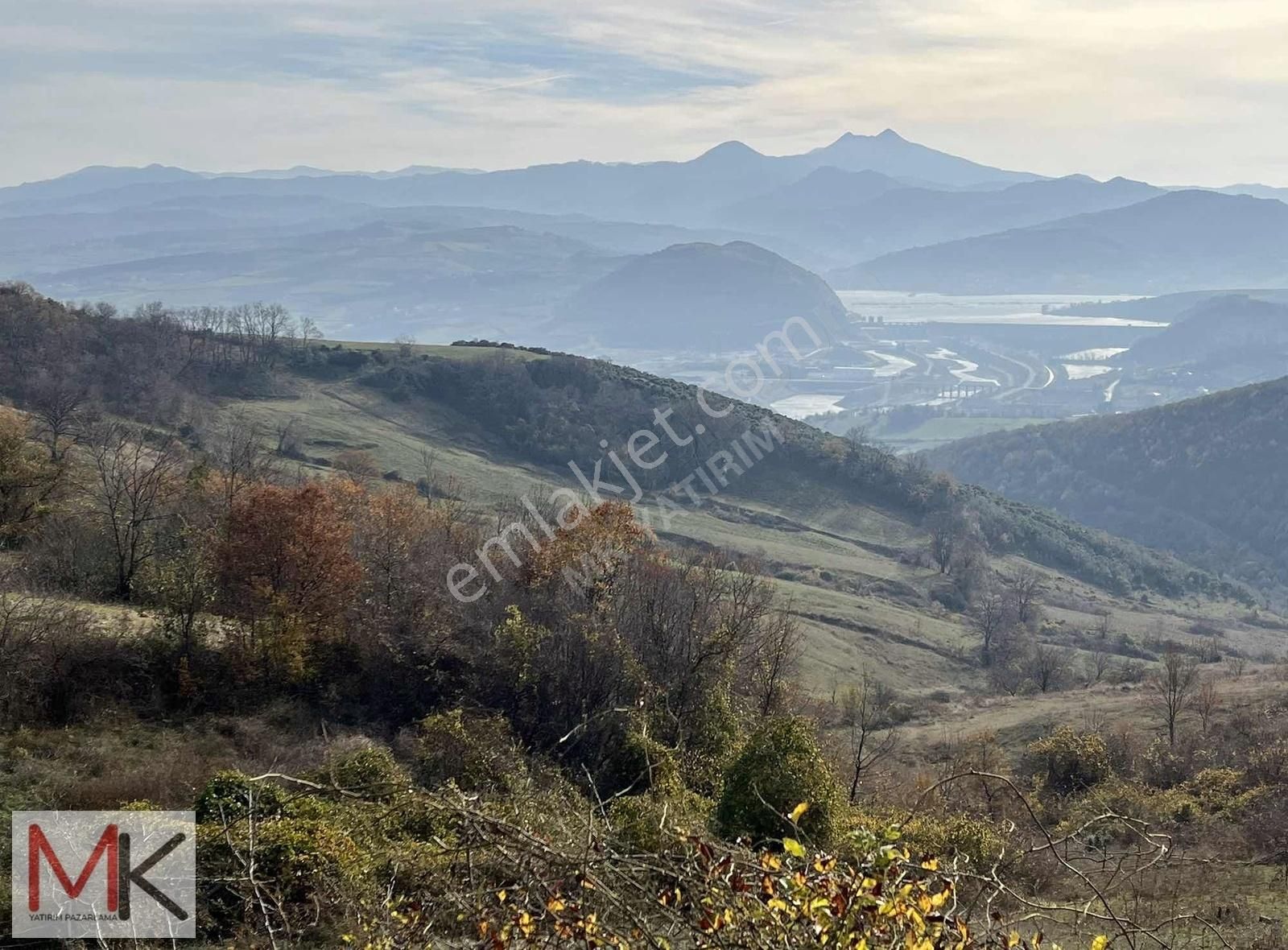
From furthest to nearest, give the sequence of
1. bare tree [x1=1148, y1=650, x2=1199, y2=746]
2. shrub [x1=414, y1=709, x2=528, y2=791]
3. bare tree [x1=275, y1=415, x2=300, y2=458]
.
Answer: bare tree [x1=275, y1=415, x2=300, y2=458], bare tree [x1=1148, y1=650, x2=1199, y2=746], shrub [x1=414, y1=709, x2=528, y2=791]

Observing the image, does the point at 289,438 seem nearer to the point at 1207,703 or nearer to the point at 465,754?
the point at 465,754

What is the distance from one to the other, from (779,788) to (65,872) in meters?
10.5

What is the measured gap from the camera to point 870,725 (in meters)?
39.1

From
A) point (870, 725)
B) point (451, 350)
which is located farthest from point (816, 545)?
point (451, 350)

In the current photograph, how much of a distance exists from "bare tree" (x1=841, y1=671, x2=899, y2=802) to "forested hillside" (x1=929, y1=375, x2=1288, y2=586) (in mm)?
97925

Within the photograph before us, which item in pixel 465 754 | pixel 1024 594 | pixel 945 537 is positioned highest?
pixel 465 754

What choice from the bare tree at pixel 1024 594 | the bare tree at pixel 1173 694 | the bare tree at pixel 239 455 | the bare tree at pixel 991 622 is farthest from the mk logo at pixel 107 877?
the bare tree at pixel 1024 594

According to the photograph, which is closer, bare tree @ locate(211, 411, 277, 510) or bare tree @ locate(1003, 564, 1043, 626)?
bare tree @ locate(211, 411, 277, 510)

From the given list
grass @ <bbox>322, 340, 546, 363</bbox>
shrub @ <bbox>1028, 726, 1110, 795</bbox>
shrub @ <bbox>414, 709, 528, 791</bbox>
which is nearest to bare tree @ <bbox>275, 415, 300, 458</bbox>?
grass @ <bbox>322, 340, 546, 363</bbox>

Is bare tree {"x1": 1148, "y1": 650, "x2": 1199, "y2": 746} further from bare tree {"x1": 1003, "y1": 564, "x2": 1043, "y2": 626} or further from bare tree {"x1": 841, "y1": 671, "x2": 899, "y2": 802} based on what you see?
bare tree {"x1": 1003, "y1": 564, "x2": 1043, "y2": 626}

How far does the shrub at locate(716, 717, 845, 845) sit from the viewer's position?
1566cm

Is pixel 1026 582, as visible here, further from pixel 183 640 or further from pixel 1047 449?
pixel 1047 449

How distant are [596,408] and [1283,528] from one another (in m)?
99.1

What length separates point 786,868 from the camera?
5344mm
